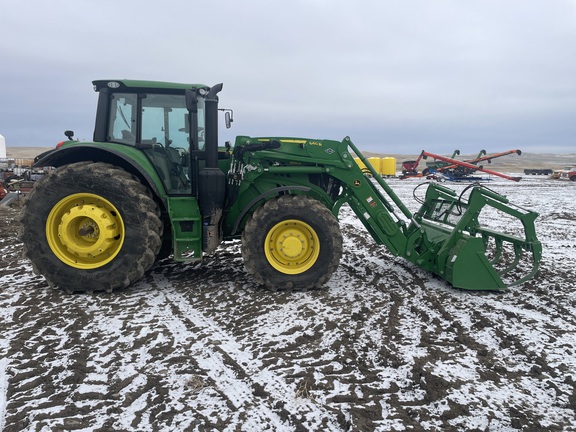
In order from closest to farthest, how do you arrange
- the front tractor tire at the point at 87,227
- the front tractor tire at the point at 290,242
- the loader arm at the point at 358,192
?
the front tractor tire at the point at 87,227, the front tractor tire at the point at 290,242, the loader arm at the point at 358,192

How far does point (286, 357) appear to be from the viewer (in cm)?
333

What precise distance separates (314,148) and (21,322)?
370cm

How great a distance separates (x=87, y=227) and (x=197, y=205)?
4.13 feet

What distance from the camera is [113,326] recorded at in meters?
3.83

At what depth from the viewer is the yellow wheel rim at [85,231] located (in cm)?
458

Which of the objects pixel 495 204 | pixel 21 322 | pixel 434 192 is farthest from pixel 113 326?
pixel 434 192

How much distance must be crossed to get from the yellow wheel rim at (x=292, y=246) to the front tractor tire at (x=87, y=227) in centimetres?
133

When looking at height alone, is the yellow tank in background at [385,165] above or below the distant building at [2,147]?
below

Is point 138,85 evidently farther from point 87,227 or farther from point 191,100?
point 87,227

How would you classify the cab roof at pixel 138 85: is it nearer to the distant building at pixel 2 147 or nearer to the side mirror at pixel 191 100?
the side mirror at pixel 191 100

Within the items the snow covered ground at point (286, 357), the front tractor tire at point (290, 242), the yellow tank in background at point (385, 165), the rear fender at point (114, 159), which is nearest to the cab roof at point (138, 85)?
the rear fender at point (114, 159)

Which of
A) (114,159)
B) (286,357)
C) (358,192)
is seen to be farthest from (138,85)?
(286,357)

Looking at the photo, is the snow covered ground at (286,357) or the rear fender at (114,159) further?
the rear fender at (114,159)

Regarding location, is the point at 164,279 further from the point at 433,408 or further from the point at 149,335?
the point at 433,408
